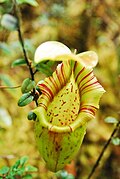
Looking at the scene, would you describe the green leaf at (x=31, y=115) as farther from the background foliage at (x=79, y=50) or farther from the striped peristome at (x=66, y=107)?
the background foliage at (x=79, y=50)

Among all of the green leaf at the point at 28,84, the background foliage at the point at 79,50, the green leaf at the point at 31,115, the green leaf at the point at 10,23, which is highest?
the green leaf at the point at 10,23

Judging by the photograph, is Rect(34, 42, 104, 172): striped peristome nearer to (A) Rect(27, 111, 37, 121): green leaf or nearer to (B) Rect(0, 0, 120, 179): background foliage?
(A) Rect(27, 111, 37, 121): green leaf

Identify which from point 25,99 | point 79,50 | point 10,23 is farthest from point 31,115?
point 79,50

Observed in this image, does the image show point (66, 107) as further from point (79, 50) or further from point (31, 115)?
point (79, 50)

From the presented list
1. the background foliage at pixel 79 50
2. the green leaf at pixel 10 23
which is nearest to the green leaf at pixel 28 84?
the green leaf at pixel 10 23

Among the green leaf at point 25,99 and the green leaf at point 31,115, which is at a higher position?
the green leaf at point 25,99
